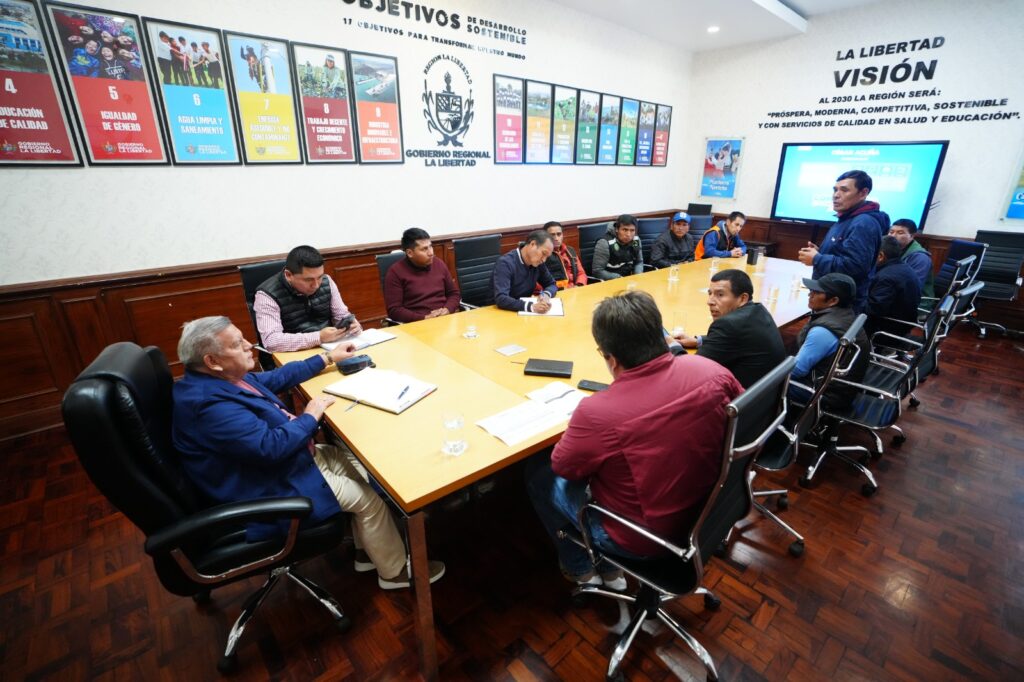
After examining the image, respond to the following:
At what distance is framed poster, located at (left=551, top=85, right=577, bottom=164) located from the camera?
529 cm

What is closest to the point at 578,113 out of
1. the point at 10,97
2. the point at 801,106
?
the point at 801,106

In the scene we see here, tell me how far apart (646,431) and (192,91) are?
12.4ft

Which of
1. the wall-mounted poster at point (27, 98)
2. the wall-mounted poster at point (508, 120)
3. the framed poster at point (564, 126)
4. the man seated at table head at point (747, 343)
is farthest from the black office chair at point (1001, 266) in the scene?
the wall-mounted poster at point (27, 98)

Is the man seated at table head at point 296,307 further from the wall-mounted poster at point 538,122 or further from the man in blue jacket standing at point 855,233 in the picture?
the wall-mounted poster at point 538,122

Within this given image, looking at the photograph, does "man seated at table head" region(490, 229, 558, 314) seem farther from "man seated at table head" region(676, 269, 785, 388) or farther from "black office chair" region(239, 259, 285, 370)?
"black office chair" region(239, 259, 285, 370)

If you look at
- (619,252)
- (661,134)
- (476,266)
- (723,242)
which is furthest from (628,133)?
(476,266)

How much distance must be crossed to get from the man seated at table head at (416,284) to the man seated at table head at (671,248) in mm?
2770

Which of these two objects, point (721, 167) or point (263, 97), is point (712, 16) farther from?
point (263, 97)

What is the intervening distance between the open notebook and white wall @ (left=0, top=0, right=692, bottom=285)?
2.38 meters

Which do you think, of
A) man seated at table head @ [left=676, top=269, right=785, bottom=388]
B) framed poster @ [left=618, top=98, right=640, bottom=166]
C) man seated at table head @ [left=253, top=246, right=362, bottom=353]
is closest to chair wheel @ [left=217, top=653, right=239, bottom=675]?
man seated at table head @ [left=253, top=246, right=362, bottom=353]

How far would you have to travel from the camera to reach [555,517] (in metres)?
1.62

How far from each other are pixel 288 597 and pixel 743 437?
1845 millimetres

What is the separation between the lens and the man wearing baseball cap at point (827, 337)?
209 cm

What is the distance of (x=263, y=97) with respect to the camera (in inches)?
133
